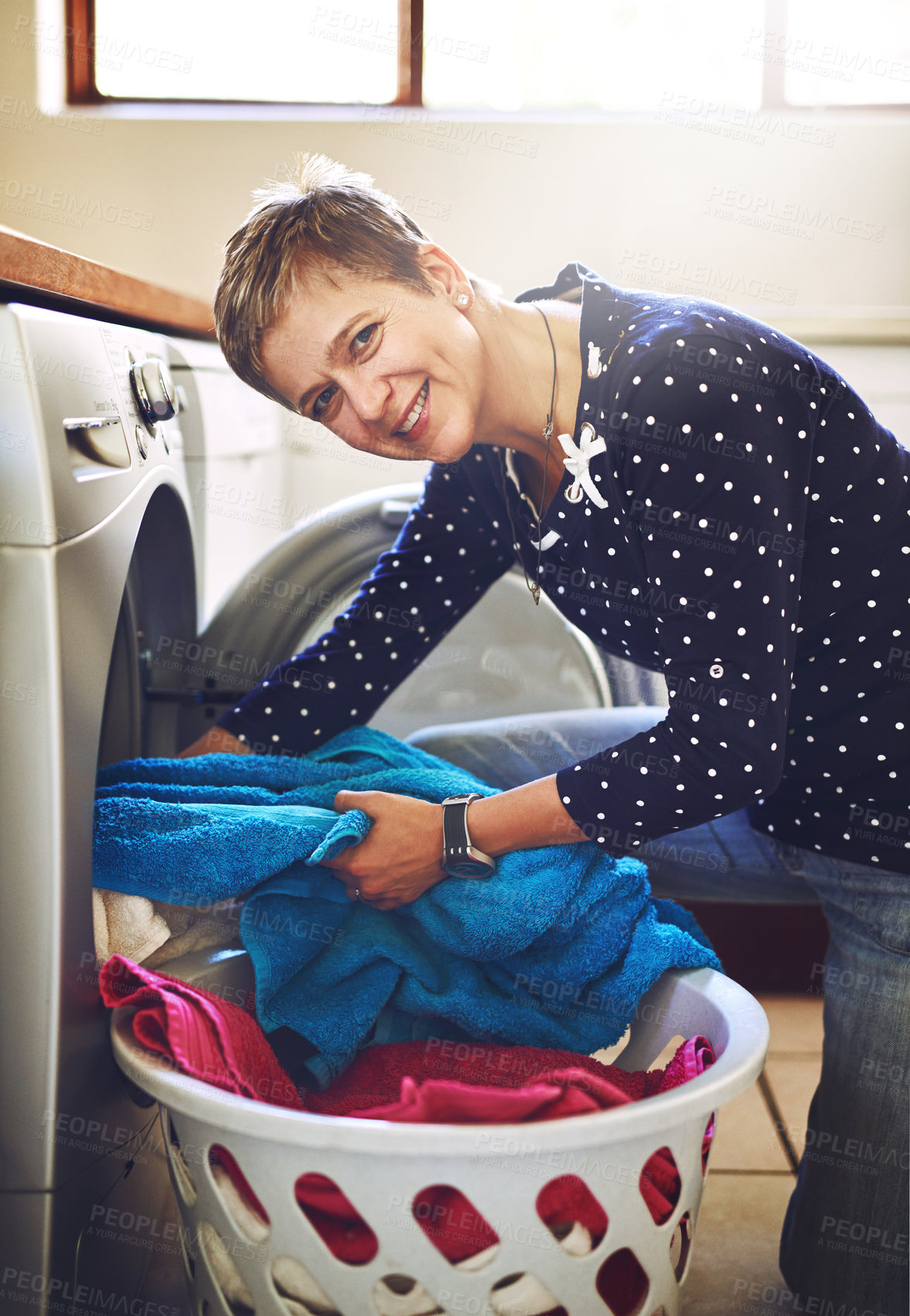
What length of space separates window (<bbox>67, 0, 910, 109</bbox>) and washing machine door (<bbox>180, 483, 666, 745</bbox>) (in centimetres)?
121

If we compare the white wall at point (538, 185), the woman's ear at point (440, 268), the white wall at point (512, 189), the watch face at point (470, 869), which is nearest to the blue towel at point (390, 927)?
the watch face at point (470, 869)

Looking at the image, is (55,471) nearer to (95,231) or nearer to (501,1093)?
(501,1093)

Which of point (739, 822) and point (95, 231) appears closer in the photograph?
point (739, 822)

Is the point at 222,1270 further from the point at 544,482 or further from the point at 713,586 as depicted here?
the point at 544,482

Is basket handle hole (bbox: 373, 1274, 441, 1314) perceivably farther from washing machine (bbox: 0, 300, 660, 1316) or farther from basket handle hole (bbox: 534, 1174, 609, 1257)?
washing machine (bbox: 0, 300, 660, 1316)

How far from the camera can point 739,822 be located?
109 cm

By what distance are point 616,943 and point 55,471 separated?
510 mm

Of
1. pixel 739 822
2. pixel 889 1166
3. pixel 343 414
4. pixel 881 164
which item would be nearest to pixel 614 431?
pixel 343 414

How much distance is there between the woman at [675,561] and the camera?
724 mm

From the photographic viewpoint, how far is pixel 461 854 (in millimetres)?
752

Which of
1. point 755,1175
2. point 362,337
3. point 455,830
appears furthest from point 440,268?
point 755,1175

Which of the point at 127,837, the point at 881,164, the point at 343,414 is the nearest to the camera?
the point at 127,837

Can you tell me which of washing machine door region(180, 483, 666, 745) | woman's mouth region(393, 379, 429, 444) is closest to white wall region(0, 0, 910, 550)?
washing machine door region(180, 483, 666, 745)

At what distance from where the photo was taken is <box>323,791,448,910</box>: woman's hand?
0.75m
